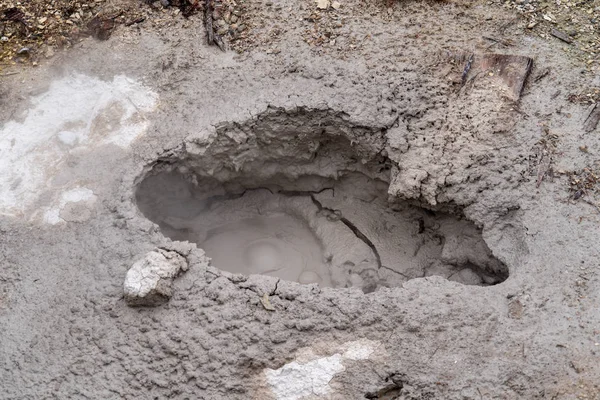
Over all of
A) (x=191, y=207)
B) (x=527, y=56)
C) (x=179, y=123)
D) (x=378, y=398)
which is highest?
(x=527, y=56)

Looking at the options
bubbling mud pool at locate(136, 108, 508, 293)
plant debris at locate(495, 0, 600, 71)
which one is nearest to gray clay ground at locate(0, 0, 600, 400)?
bubbling mud pool at locate(136, 108, 508, 293)

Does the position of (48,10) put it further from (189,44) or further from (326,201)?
(326,201)

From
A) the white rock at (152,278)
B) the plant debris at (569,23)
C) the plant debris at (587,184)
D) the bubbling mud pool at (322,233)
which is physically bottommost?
the bubbling mud pool at (322,233)

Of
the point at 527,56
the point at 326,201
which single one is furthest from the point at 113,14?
the point at 527,56

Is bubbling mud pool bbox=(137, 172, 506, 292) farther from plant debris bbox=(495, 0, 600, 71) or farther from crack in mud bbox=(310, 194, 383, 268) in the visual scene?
plant debris bbox=(495, 0, 600, 71)

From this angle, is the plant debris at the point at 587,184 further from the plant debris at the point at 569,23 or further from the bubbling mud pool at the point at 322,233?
the plant debris at the point at 569,23

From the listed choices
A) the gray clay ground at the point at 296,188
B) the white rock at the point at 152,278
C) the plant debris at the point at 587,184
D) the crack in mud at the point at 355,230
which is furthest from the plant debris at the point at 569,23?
the white rock at the point at 152,278

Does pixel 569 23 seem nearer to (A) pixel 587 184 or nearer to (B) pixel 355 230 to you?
(A) pixel 587 184
